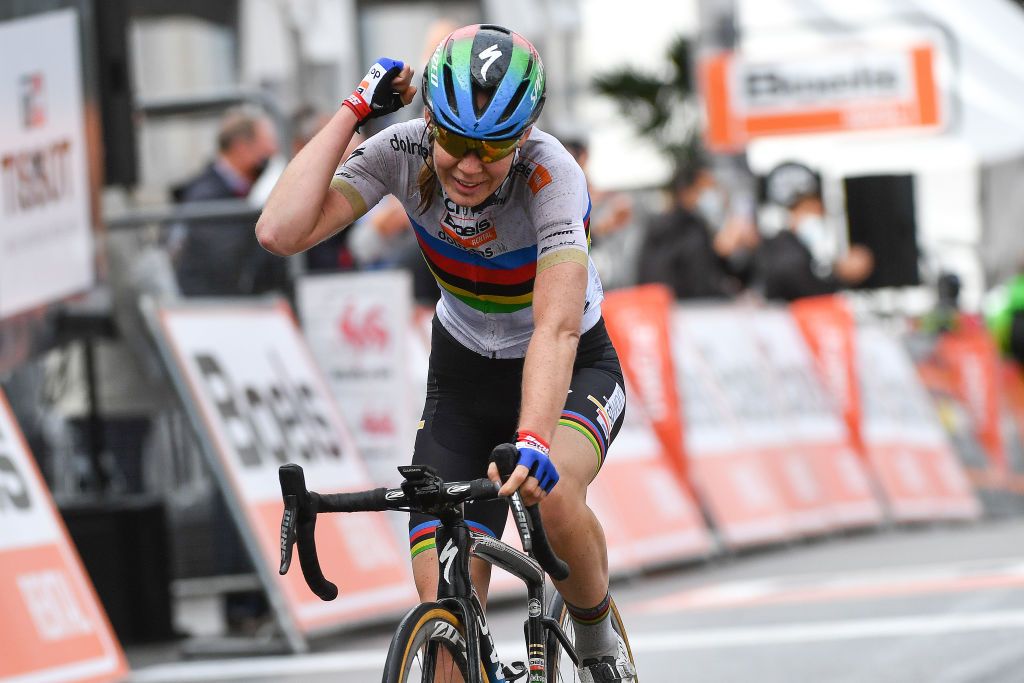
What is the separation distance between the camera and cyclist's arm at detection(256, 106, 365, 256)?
4473mm

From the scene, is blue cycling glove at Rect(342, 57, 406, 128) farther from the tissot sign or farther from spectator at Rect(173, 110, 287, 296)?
the tissot sign

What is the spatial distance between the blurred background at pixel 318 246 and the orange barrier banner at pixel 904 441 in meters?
0.13

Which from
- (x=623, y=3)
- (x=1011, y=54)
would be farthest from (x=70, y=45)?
(x=623, y=3)

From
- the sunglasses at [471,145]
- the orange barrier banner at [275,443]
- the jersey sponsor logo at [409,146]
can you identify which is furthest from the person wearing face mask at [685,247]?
the sunglasses at [471,145]

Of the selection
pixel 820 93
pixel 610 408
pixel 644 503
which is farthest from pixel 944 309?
pixel 610 408

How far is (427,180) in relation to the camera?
4672mm

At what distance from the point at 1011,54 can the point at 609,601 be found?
2054 centimetres

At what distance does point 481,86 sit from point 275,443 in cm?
501

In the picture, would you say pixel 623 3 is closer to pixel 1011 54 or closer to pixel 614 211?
pixel 1011 54

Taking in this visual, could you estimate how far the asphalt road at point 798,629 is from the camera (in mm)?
7648

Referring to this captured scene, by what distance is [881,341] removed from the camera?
51.9ft

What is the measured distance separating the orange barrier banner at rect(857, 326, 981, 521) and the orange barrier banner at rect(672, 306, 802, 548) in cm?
160

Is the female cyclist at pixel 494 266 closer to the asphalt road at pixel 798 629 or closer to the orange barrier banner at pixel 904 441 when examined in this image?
the asphalt road at pixel 798 629

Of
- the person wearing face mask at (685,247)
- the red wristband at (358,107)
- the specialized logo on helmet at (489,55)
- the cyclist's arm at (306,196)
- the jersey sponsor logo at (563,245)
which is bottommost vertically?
the person wearing face mask at (685,247)
